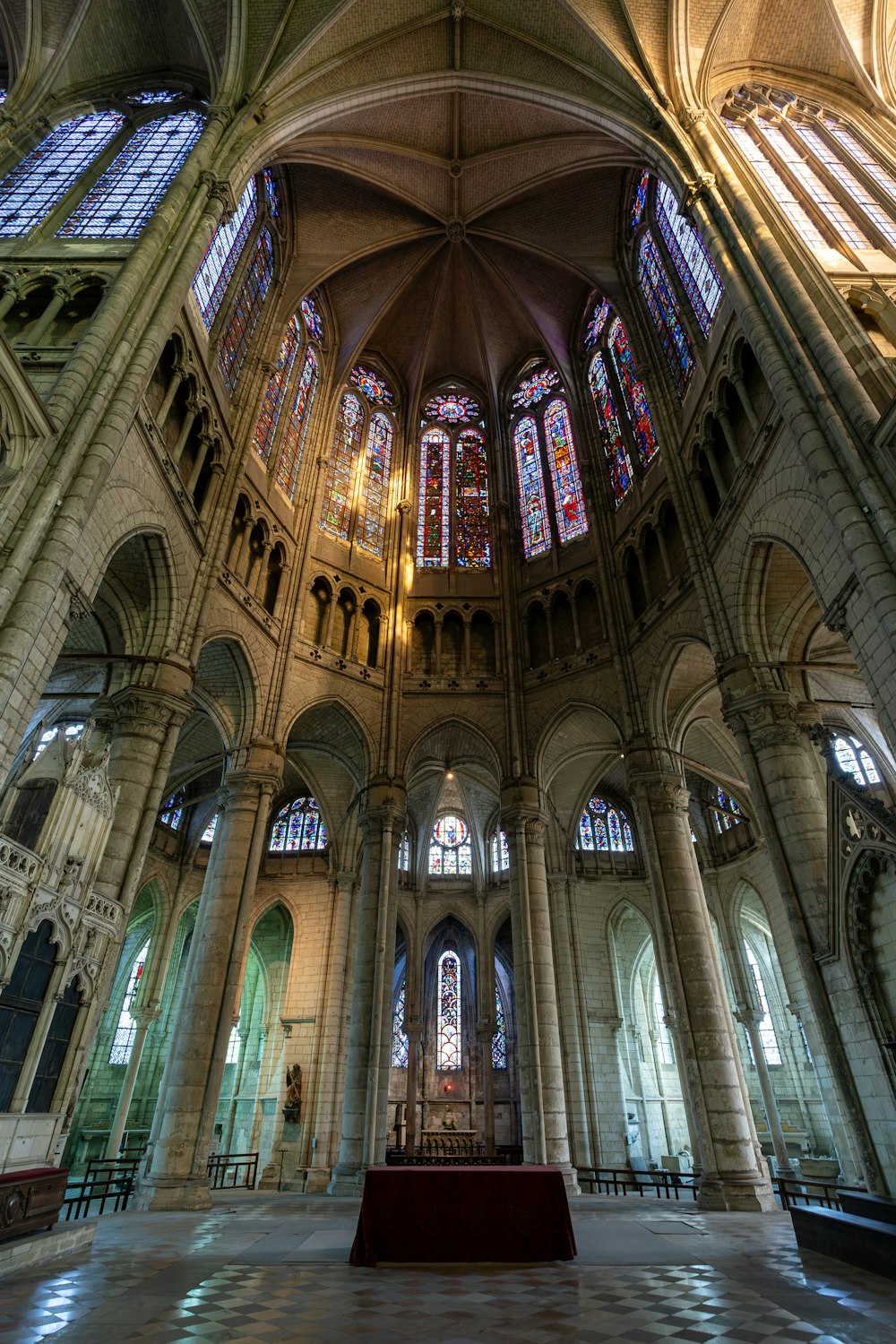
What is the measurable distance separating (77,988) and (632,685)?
12916mm

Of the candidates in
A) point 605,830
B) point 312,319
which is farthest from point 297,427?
point 605,830

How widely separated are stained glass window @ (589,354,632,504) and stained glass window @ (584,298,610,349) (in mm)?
711

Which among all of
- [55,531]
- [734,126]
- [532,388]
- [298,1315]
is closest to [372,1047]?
[298,1315]

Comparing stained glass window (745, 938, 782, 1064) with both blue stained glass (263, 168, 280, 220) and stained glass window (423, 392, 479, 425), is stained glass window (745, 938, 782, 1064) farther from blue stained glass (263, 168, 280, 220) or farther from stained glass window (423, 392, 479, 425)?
blue stained glass (263, 168, 280, 220)

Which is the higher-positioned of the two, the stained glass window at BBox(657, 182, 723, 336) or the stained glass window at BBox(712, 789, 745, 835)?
the stained glass window at BBox(657, 182, 723, 336)

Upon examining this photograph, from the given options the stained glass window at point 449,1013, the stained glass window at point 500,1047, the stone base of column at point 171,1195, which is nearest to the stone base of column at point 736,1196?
the stone base of column at point 171,1195

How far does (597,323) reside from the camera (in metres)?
22.6

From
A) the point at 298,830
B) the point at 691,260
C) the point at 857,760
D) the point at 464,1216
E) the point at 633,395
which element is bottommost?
the point at 464,1216

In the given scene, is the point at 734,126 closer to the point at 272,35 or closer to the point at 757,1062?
the point at 272,35

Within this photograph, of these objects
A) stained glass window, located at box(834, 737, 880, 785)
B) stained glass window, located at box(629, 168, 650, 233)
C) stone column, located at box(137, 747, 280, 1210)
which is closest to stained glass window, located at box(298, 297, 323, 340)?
stained glass window, located at box(629, 168, 650, 233)

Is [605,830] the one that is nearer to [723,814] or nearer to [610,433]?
[723,814]

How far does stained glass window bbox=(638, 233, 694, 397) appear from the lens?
16594mm

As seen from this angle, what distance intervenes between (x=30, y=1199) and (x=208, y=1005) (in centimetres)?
623

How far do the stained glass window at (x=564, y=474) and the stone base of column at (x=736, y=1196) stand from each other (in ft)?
50.6
